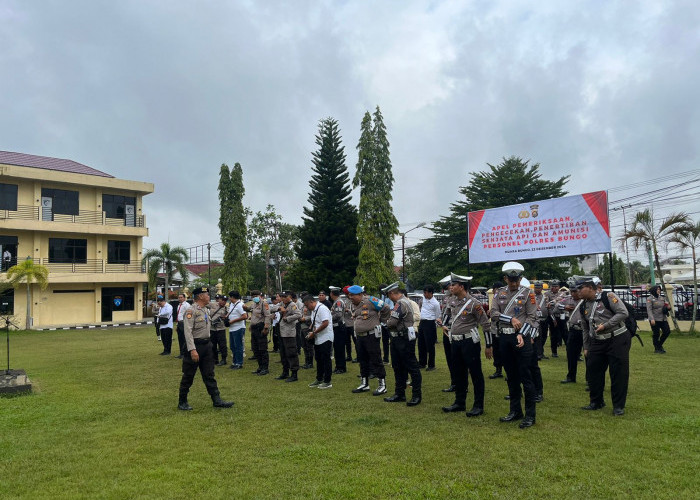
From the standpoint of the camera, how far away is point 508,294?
6.59 metres

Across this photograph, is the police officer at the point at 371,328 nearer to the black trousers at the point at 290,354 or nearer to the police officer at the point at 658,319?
the black trousers at the point at 290,354

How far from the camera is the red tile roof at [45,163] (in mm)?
32531

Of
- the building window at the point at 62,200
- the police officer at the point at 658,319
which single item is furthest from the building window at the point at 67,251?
the police officer at the point at 658,319

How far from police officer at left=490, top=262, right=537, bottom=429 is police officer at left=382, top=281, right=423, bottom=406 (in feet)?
4.77

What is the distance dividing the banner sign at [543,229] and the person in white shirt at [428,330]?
10.7m

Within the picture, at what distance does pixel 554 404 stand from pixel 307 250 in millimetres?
23909

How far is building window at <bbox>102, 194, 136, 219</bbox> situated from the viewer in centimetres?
3462

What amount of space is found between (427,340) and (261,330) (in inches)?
145

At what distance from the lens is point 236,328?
11992mm

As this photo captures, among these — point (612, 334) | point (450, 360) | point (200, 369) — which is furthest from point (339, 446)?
point (612, 334)

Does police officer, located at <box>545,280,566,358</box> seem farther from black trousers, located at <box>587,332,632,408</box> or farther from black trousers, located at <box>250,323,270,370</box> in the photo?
black trousers, located at <box>250,323,270,370</box>

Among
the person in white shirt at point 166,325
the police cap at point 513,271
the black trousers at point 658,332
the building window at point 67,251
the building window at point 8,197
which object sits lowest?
the black trousers at point 658,332

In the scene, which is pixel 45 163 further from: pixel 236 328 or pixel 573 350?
pixel 573 350

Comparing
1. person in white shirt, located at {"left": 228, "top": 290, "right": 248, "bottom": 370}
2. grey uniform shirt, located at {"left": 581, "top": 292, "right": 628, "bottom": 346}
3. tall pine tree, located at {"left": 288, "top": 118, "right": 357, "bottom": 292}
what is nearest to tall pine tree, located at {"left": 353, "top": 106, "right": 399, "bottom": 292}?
tall pine tree, located at {"left": 288, "top": 118, "right": 357, "bottom": 292}
